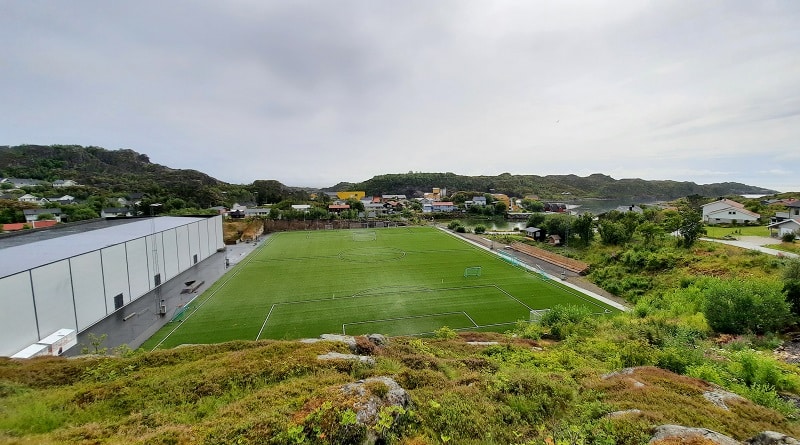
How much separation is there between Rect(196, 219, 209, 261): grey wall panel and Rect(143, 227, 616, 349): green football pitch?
15.2ft

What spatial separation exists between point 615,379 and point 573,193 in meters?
169

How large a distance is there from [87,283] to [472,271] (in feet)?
87.4

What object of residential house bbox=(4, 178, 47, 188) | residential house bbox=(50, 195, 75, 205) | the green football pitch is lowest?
the green football pitch

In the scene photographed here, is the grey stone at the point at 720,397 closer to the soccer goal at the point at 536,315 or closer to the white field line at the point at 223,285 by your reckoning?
the soccer goal at the point at 536,315

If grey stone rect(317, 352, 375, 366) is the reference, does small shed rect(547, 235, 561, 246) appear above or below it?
below

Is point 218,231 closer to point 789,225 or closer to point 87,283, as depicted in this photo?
point 87,283

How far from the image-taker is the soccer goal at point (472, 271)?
2862 centimetres

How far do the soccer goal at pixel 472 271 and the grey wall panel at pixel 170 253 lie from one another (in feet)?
83.9

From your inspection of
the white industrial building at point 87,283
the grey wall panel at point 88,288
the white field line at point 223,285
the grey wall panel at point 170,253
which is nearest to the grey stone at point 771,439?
the white field line at point 223,285

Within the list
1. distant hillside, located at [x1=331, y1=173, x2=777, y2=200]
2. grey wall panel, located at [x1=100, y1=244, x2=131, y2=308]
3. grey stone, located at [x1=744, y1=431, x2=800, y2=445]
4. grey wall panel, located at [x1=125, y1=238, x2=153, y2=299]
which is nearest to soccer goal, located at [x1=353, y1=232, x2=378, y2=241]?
grey wall panel, located at [x1=125, y1=238, x2=153, y2=299]

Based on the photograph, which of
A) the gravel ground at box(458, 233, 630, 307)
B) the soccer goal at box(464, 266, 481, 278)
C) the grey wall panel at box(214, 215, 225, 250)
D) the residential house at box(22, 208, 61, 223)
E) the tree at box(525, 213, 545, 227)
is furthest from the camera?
the residential house at box(22, 208, 61, 223)

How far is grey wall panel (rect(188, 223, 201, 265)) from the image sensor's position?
31844 mm

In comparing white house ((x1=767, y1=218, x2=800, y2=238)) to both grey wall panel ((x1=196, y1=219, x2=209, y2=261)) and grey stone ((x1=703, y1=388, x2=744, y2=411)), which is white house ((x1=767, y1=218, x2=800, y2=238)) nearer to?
grey stone ((x1=703, y1=388, x2=744, y2=411))

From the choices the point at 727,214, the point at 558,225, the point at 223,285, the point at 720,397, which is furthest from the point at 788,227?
the point at 223,285
